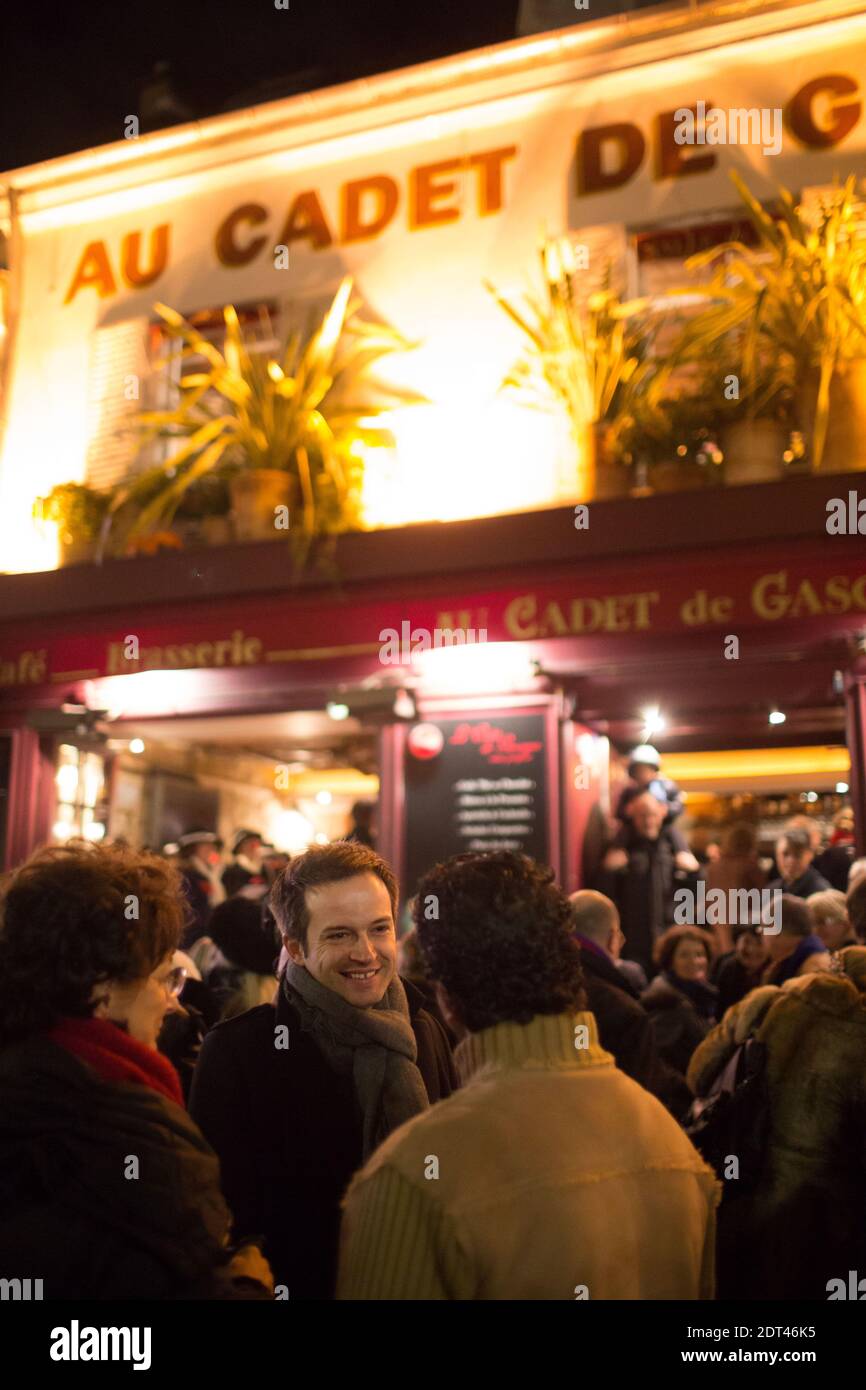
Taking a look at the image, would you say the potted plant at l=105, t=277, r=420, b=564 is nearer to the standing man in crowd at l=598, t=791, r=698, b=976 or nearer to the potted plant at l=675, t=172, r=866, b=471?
the potted plant at l=675, t=172, r=866, b=471

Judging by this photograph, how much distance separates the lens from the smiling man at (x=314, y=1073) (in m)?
2.64

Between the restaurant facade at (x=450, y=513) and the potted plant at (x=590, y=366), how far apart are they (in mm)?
308

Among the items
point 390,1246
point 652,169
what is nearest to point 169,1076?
point 390,1246

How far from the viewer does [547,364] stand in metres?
7.50

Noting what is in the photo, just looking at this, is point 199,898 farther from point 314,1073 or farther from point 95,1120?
point 95,1120

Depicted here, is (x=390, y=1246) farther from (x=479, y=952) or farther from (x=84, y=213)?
(x=84, y=213)

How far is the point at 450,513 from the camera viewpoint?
27.1 ft

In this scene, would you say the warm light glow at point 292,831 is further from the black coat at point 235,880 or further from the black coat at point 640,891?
the black coat at point 640,891

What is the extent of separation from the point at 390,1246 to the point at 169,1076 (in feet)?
1.91

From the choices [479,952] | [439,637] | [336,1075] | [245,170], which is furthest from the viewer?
[245,170]

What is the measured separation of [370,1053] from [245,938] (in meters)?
1.63

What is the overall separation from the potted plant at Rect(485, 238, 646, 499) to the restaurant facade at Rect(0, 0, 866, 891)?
→ 31 cm

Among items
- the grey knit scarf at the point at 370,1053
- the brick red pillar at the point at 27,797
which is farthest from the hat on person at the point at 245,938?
the brick red pillar at the point at 27,797

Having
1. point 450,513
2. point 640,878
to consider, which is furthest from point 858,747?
point 450,513
